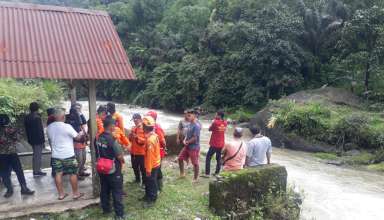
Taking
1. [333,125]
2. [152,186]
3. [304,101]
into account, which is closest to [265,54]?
A: [304,101]

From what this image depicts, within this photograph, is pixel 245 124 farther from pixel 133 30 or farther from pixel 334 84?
pixel 133 30

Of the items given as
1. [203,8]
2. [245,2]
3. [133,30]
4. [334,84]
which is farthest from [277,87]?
[133,30]

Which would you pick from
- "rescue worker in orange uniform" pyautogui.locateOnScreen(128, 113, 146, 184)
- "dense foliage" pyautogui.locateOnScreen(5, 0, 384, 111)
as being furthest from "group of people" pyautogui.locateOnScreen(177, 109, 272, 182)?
"dense foliage" pyautogui.locateOnScreen(5, 0, 384, 111)

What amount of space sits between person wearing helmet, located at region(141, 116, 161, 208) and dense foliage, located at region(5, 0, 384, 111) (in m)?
19.2

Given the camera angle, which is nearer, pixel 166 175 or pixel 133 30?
pixel 166 175

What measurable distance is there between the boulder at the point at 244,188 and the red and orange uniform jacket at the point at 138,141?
1.36m

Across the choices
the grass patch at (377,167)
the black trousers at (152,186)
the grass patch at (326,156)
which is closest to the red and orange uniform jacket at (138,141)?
the black trousers at (152,186)

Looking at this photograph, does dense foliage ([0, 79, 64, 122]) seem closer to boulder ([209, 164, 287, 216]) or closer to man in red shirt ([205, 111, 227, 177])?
man in red shirt ([205, 111, 227, 177])

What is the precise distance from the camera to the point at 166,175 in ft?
28.8

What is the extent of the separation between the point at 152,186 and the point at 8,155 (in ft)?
7.92

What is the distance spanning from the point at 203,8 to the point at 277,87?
672 inches

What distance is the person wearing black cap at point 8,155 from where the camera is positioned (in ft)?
20.3

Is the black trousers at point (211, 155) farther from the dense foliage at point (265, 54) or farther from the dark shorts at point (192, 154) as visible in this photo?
the dense foliage at point (265, 54)

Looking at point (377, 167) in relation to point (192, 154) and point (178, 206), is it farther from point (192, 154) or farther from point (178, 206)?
point (178, 206)
